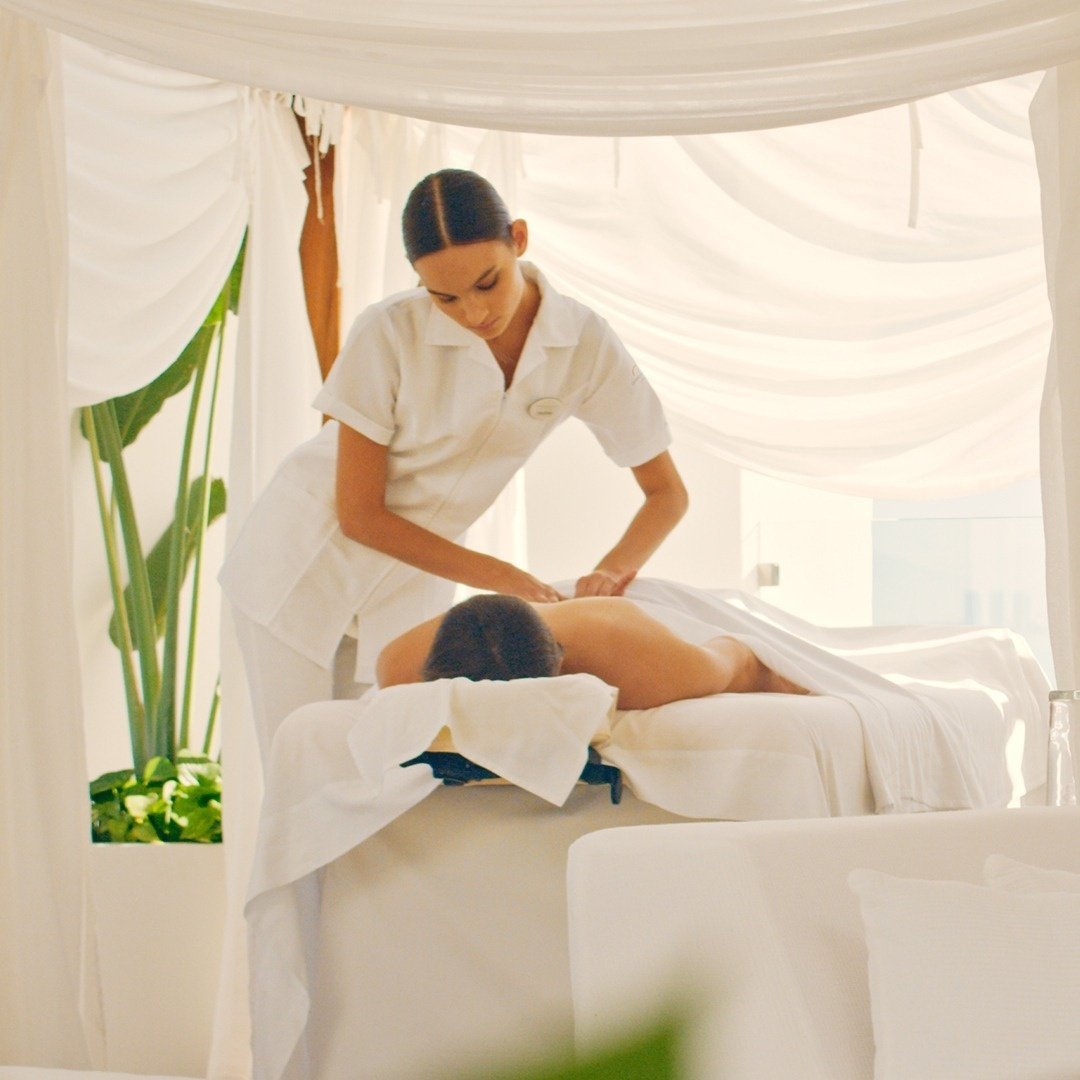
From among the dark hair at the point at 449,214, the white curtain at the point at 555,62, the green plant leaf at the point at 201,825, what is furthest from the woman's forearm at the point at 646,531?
the green plant leaf at the point at 201,825

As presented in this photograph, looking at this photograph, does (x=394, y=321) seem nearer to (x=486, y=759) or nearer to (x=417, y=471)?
(x=417, y=471)

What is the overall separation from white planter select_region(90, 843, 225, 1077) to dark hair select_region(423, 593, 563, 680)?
1144mm

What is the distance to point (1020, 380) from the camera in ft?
10.2

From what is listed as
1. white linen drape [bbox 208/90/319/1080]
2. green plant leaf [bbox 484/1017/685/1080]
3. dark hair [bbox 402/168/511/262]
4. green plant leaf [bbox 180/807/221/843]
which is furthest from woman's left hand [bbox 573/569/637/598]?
green plant leaf [bbox 484/1017/685/1080]

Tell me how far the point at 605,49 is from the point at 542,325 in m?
0.56

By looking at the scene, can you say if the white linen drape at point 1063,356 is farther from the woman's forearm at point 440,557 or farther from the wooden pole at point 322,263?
the wooden pole at point 322,263

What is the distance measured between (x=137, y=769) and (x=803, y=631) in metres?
1.38

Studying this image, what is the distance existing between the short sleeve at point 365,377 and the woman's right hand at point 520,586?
0.30 meters

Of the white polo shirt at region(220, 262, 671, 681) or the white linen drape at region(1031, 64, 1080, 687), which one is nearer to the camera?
the white linen drape at region(1031, 64, 1080, 687)

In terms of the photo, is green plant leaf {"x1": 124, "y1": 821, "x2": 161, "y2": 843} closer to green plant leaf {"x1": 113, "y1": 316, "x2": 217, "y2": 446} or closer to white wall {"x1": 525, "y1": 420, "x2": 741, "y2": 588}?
green plant leaf {"x1": 113, "y1": 316, "x2": 217, "y2": 446}

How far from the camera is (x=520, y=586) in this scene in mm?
2092

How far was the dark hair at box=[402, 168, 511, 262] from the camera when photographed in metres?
1.94

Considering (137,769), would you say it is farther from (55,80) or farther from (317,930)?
(55,80)

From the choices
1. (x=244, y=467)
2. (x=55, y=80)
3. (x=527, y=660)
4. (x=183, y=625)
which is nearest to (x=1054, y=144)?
(x=527, y=660)
